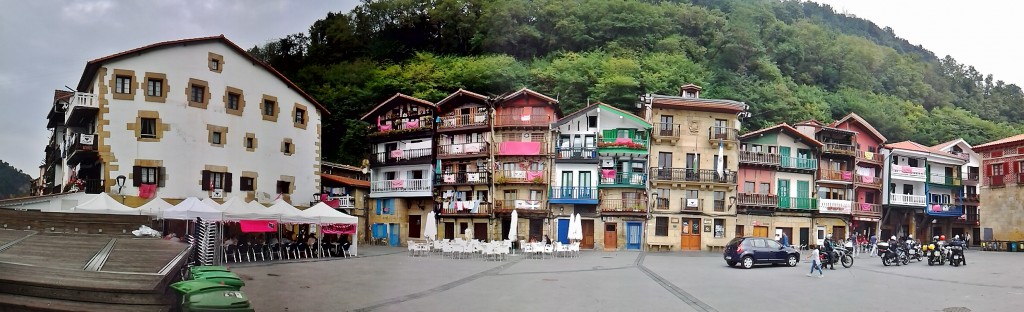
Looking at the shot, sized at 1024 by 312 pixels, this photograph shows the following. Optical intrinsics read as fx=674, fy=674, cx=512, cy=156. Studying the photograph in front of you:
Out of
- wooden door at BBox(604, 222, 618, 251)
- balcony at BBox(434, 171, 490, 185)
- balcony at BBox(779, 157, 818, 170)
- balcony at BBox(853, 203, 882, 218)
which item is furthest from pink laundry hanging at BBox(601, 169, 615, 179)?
balcony at BBox(853, 203, 882, 218)

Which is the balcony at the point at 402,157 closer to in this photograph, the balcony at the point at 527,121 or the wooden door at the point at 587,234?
the balcony at the point at 527,121

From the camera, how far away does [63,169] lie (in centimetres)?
470

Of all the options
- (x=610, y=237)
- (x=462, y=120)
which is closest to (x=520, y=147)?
(x=462, y=120)

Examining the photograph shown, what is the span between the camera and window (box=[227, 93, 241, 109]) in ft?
16.1

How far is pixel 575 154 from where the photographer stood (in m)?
6.78

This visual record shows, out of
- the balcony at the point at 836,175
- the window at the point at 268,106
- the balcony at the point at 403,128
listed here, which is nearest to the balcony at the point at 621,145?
the balcony at the point at 403,128

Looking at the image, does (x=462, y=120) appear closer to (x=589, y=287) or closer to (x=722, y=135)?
(x=589, y=287)

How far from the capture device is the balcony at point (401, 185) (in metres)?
6.59

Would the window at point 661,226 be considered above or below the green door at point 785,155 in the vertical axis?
below

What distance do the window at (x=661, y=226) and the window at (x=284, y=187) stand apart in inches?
154

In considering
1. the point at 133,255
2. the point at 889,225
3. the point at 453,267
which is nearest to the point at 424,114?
the point at 453,267

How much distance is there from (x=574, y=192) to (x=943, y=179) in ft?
16.7

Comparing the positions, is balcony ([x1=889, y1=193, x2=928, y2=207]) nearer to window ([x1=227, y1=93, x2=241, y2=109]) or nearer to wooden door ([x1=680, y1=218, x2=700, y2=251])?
wooden door ([x1=680, y1=218, x2=700, y2=251])

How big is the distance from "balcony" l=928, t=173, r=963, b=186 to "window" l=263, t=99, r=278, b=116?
6890mm
